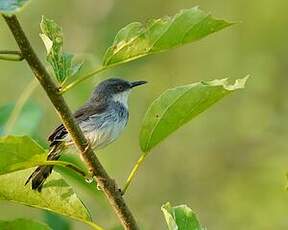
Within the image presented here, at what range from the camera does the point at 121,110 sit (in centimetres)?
496

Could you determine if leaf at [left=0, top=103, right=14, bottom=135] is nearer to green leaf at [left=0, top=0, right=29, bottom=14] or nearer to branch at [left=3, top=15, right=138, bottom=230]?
branch at [left=3, top=15, right=138, bottom=230]

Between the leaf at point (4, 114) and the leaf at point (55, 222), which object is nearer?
the leaf at point (55, 222)

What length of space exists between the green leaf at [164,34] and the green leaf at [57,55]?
0.30ft

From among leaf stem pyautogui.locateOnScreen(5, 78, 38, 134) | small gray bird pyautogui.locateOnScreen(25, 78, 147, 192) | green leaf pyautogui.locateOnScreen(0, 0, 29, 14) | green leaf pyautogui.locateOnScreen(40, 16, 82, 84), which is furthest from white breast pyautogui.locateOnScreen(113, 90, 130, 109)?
green leaf pyautogui.locateOnScreen(0, 0, 29, 14)

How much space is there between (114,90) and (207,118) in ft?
10.6

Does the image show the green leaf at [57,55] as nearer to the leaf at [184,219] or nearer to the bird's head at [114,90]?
the leaf at [184,219]

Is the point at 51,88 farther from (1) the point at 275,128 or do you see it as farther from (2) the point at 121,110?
(1) the point at 275,128

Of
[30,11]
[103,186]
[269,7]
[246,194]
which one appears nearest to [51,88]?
[103,186]

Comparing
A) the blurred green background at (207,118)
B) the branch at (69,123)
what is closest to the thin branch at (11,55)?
the branch at (69,123)

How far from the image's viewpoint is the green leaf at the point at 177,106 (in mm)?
2396

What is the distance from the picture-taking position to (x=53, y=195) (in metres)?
2.52

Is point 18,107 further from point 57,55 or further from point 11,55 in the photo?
point 11,55

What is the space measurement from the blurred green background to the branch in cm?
426


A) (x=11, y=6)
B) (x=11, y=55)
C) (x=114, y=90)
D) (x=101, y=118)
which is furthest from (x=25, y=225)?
(x=114, y=90)
